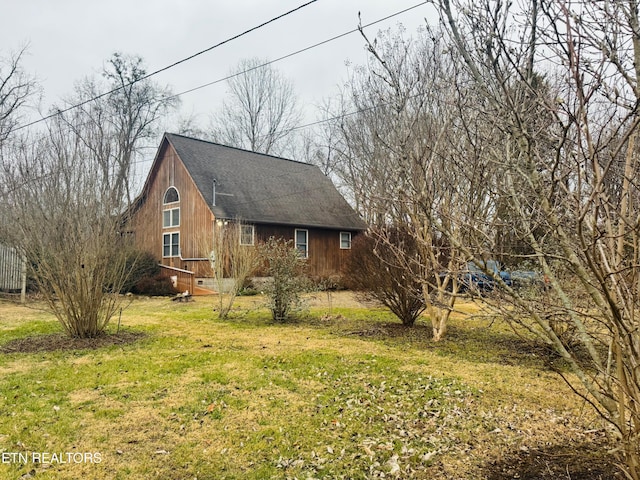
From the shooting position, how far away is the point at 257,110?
31.6 m

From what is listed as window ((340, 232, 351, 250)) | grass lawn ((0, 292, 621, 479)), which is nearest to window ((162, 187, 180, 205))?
window ((340, 232, 351, 250))

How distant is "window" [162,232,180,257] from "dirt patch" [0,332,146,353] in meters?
12.2

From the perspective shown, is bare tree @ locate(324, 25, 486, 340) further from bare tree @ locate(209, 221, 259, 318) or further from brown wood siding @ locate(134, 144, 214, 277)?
brown wood siding @ locate(134, 144, 214, 277)

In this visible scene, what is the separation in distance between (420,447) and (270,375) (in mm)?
2362

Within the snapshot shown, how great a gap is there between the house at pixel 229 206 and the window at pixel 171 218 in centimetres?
5

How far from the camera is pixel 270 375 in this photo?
525 centimetres

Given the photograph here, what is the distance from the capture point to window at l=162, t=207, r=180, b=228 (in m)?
19.6

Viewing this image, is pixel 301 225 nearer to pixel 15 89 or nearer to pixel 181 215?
pixel 181 215

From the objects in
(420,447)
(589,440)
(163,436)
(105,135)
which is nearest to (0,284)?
(105,135)

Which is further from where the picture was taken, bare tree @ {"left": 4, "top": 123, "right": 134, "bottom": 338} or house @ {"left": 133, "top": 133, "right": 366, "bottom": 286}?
house @ {"left": 133, "top": 133, "right": 366, "bottom": 286}

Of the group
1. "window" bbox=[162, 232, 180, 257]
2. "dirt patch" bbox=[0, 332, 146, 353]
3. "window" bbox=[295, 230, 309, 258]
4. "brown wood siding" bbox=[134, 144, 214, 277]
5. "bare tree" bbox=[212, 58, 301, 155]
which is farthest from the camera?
"bare tree" bbox=[212, 58, 301, 155]

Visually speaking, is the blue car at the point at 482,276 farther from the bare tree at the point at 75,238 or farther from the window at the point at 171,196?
the window at the point at 171,196

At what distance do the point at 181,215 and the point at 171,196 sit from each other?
1436 millimetres

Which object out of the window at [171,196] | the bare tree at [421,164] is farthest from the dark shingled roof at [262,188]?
the bare tree at [421,164]
